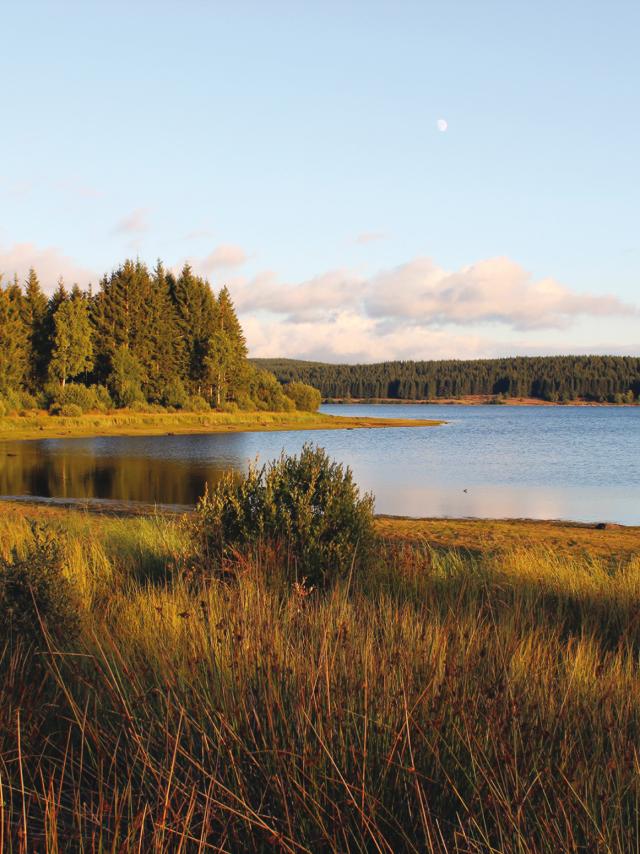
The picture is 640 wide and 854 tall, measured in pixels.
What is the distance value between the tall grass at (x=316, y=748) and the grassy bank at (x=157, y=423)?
47824 millimetres

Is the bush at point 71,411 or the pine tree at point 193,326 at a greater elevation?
the pine tree at point 193,326

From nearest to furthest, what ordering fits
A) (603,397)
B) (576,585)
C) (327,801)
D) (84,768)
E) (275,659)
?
(327,801) < (84,768) < (275,659) < (576,585) < (603,397)

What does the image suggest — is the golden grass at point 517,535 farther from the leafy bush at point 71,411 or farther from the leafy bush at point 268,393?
the leafy bush at point 268,393

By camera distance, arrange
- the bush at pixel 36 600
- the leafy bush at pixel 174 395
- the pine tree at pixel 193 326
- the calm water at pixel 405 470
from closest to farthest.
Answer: the bush at pixel 36 600
the calm water at pixel 405 470
the leafy bush at pixel 174 395
the pine tree at pixel 193 326

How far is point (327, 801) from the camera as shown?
2760mm

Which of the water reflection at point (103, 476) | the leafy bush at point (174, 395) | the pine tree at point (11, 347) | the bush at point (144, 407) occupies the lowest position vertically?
the water reflection at point (103, 476)

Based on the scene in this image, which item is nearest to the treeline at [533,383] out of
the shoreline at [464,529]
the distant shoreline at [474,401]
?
the distant shoreline at [474,401]

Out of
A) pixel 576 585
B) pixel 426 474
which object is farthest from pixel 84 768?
pixel 426 474

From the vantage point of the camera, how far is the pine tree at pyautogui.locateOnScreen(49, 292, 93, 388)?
58.1 meters

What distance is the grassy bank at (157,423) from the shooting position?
5234cm

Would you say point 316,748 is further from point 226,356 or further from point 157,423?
point 226,356

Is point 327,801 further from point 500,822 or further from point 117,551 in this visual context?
point 117,551

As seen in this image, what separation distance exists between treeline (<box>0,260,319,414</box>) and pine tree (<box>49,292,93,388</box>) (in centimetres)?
8

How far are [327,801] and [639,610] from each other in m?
4.55
